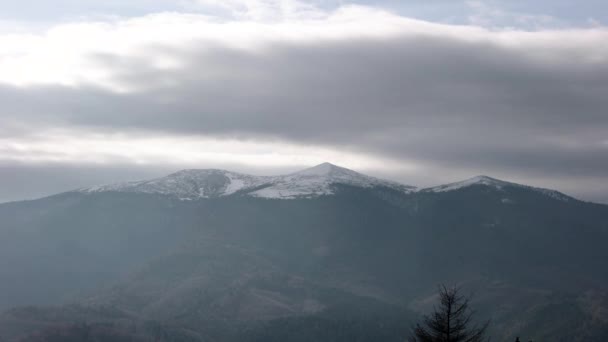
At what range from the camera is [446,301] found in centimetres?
8062

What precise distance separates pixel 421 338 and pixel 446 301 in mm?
4290

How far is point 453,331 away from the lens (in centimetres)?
8019

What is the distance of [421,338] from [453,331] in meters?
3.12

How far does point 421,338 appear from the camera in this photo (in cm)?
8062

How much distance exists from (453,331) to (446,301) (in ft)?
9.49
